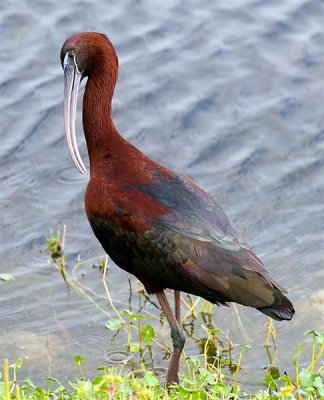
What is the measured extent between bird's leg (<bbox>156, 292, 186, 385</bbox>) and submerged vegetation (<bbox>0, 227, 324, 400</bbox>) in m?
0.10

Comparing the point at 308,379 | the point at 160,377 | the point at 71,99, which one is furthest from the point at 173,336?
the point at 71,99

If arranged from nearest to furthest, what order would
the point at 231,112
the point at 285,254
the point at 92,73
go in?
1. the point at 92,73
2. the point at 285,254
3. the point at 231,112

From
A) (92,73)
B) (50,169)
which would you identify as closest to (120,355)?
(92,73)

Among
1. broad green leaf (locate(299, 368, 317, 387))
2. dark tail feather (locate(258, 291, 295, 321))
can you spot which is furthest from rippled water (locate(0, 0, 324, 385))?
broad green leaf (locate(299, 368, 317, 387))

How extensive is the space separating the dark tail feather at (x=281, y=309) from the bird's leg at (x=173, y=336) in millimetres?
544

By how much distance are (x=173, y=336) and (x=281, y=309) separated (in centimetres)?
65

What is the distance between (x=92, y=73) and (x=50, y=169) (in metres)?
2.49

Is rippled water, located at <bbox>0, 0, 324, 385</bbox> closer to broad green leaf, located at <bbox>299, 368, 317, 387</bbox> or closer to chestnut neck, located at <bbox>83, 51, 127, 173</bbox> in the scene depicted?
chestnut neck, located at <bbox>83, 51, 127, 173</bbox>

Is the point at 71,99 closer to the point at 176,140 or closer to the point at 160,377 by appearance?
the point at 160,377

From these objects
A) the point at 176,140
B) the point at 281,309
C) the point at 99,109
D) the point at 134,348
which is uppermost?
the point at 176,140

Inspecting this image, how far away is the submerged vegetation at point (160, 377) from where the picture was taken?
15.1ft

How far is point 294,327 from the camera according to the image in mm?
6758

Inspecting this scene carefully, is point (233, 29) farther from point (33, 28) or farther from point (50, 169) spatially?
point (50, 169)

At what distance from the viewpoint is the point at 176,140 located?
8742 mm
